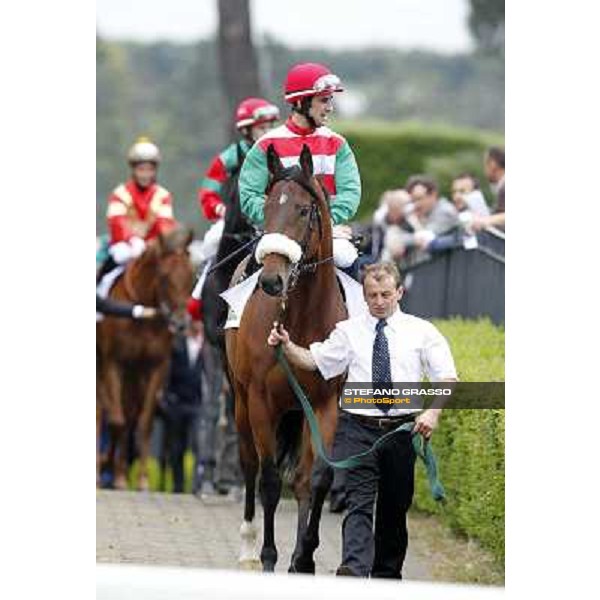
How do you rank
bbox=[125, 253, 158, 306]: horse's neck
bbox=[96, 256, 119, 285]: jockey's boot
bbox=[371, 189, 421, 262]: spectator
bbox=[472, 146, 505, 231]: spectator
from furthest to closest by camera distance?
1. bbox=[96, 256, 119, 285]: jockey's boot
2. bbox=[125, 253, 158, 306]: horse's neck
3. bbox=[371, 189, 421, 262]: spectator
4. bbox=[472, 146, 505, 231]: spectator

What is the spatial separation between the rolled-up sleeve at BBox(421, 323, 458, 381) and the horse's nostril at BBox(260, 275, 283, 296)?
28.3 inches

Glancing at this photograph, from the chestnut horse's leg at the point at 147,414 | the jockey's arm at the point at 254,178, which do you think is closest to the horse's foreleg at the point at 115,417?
the chestnut horse's leg at the point at 147,414

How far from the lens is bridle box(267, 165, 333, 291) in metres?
8.53

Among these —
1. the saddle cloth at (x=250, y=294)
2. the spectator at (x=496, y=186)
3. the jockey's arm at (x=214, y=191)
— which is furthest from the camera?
the jockey's arm at (x=214, y=191)

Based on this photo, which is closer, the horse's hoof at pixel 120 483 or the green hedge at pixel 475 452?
the green hedge at pixel 475 452

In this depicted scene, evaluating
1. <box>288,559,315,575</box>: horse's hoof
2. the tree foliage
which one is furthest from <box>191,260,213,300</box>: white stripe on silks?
the tree foliage

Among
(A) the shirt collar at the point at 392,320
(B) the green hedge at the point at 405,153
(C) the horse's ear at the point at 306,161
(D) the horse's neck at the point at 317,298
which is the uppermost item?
(B) the green hedge at the point at 405,153

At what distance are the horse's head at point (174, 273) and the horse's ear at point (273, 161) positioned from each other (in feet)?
17.2

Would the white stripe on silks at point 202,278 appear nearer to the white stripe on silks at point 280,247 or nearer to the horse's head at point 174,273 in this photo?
the horse's head at point 174,273

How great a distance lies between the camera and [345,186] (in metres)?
9.05

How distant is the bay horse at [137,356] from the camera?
14.3 metres

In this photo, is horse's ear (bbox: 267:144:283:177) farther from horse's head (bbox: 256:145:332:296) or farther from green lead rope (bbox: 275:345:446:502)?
green lead rope (bbox: 275:345:446:502)
